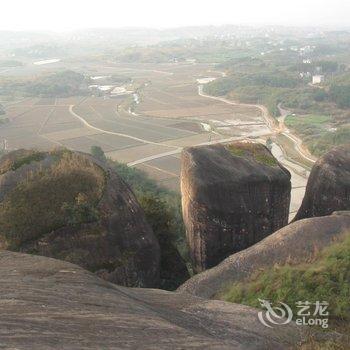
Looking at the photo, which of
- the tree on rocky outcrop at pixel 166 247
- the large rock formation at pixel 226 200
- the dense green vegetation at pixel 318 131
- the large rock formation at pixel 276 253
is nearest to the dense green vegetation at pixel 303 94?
the dense green vegetation at pixel 318 131

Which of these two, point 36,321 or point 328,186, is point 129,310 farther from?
point 328,186

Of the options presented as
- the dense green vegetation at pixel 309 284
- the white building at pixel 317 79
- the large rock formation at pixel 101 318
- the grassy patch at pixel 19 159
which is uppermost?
the white building at pixel 317 79

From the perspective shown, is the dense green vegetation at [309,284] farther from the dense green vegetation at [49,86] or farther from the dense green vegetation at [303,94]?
the dense green vegetation at [49,86]

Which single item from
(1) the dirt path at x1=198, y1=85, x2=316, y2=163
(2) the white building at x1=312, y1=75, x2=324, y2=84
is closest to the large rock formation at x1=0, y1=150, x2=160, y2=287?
(1) the dirt path at x1=198, y1=85, x2=316, y2=163

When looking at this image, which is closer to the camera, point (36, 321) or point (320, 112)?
point (36, 321)

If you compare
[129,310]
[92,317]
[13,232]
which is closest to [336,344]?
[129,310]
